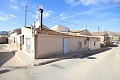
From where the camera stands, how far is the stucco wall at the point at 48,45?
1623 centimetres

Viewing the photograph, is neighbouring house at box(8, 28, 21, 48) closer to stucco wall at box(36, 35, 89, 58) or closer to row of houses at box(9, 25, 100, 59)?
row of houses at box(9, 25, 100, 59)

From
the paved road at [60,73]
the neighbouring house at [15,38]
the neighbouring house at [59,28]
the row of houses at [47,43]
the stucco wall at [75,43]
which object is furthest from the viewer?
the neighbouring house at [59,28]

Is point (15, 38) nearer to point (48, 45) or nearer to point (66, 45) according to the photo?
point (66, 45)

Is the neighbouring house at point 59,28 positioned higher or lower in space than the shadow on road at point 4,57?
higher

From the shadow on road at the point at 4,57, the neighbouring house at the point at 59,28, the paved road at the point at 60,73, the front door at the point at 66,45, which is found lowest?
the paved road at the point at 60,73

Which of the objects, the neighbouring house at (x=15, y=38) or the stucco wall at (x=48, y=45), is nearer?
the stucco wall at (x=48, y=45)

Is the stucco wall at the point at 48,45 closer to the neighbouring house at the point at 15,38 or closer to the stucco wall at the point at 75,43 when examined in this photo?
the stucco wall at the point at 75,43

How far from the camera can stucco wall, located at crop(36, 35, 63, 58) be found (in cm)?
1623

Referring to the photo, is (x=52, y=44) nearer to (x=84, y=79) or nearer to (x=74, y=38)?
(x=74, y=38)

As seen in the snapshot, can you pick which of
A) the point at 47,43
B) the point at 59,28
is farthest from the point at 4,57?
the point at 59,28

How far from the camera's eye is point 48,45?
Result: 17.4 m

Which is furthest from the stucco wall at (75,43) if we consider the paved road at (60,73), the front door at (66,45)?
the paved road at (60,73)

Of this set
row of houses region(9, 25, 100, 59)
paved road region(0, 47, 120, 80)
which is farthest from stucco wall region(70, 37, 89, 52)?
paved road region(0, 47, 120, 80)

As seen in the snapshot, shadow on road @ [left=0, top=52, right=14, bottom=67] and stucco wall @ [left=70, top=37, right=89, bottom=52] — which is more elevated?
stucco wall @ [left=70, top=37, right=89, bottom=52]
